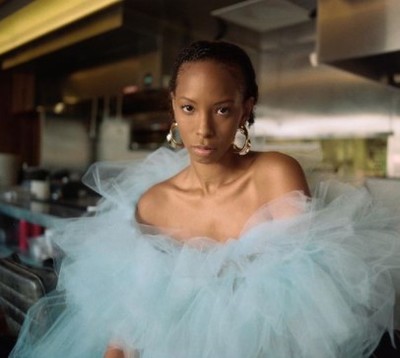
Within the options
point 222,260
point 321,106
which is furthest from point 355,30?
point 222,260

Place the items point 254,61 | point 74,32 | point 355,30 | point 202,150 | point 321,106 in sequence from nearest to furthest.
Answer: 1. point 202,150
2. point 355,30
3. point 74,32
4. point 321,106
5. point 254,61

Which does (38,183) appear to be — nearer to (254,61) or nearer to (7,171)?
(7,171)

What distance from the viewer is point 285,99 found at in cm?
329

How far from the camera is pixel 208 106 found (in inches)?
28.8

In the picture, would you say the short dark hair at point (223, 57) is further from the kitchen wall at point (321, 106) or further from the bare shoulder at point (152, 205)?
the kitchen wall at point (321, 106)

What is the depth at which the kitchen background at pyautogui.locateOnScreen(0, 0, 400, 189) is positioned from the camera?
1.94m

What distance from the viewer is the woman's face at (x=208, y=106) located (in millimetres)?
727

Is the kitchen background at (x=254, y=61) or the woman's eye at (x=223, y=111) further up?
the kitchen background at (x=254, y=61)

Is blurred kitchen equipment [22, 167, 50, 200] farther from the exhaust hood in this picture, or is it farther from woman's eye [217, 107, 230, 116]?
woman's eye [217, 107, 230, 116]

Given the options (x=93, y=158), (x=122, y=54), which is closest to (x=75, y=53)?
(x=122, y=54)

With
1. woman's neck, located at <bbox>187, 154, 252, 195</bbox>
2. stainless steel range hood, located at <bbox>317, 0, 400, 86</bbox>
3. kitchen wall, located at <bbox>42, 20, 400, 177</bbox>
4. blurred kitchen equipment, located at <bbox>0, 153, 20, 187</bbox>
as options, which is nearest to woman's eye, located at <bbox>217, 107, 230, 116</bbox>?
woman's neck, located at <bbox>187, 154, 252, 195</bbox>

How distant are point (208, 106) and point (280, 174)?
7.5 inches

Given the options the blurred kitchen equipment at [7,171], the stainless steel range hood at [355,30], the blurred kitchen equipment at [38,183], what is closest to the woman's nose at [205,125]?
the stainless steel range hood at [355,30]

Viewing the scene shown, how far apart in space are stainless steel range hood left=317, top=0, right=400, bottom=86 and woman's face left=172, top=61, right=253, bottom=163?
1311mm
